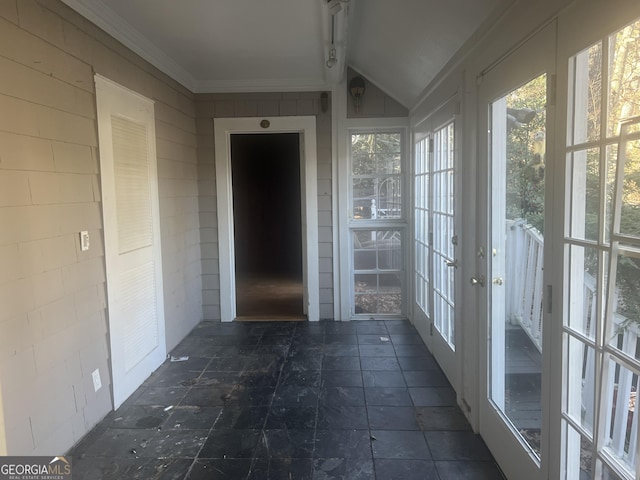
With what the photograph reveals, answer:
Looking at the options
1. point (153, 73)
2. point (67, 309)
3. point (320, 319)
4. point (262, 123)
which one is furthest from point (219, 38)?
point (320, 319)

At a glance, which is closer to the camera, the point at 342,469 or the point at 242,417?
the point at 342,469

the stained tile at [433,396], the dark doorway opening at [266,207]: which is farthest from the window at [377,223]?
the dark doorway opening at [266,207]

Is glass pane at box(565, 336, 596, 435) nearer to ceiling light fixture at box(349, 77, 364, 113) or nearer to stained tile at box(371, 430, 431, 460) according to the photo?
stained tile at box(371, 430, 431, 460)

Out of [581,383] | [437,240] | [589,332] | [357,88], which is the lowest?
[581,383]

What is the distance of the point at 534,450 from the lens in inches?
70.9

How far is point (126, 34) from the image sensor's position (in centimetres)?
305

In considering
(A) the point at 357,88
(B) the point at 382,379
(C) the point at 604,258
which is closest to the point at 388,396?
(B) the point at 382,379

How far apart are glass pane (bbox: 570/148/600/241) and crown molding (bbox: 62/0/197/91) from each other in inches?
106

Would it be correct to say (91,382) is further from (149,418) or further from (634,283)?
(634,283)

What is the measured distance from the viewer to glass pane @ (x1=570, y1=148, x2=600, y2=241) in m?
1.34

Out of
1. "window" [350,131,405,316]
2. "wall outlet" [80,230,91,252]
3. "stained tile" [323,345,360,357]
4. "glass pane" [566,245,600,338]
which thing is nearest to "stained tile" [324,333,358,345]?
"stained tile" [323,345,360,357]

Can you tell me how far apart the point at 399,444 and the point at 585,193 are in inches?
66.2

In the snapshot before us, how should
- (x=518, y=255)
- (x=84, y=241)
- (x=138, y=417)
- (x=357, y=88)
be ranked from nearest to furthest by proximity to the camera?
(x=518, y=255), (x=84, y=241), (x=138, y=417), (x=357, y=88)

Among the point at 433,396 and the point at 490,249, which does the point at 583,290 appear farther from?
the point at 433,396
